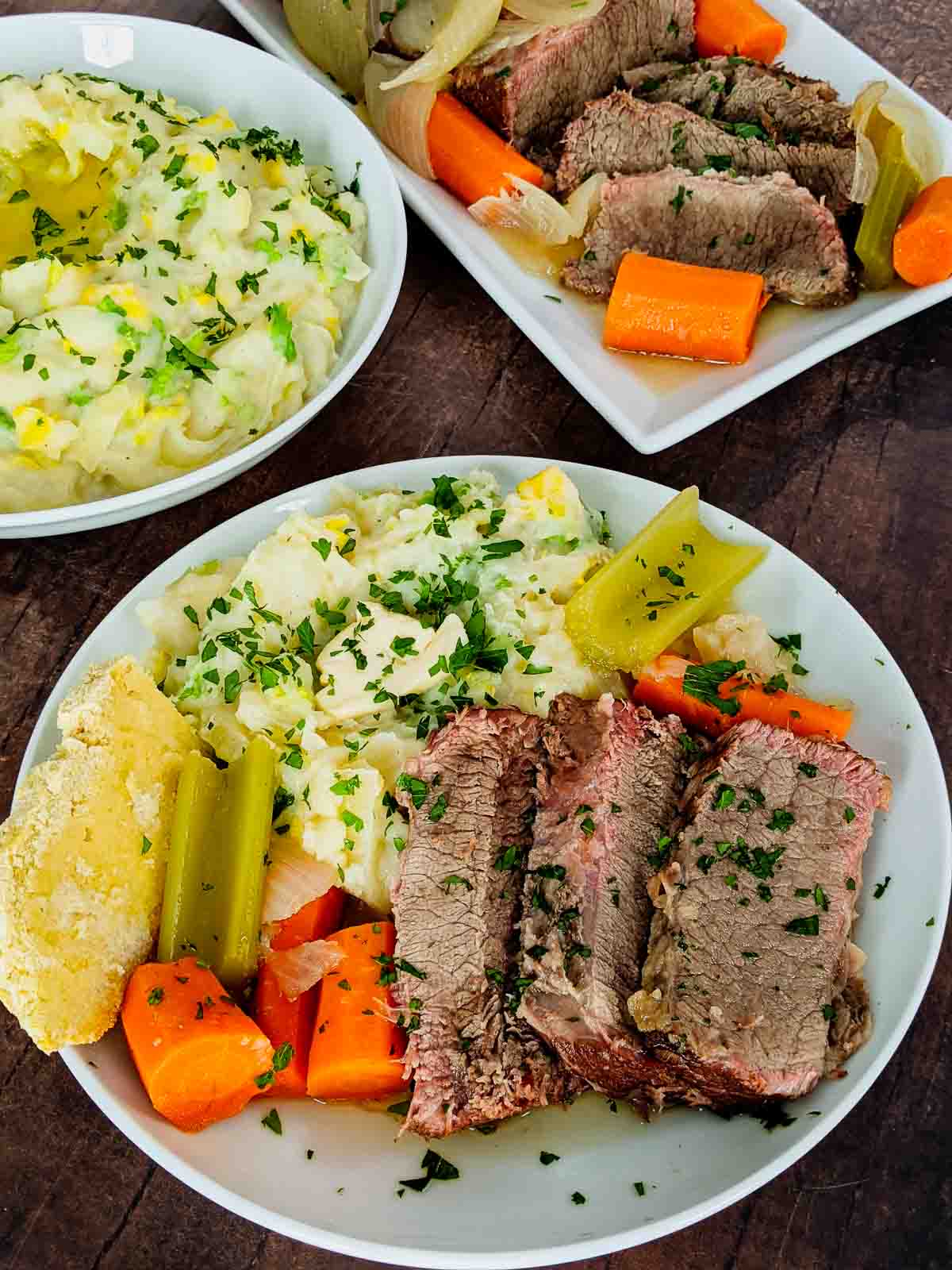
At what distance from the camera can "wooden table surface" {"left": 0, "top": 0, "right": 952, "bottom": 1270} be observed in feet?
9.28

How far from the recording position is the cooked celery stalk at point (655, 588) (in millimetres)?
3172

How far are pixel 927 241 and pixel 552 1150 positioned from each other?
10.4 feet

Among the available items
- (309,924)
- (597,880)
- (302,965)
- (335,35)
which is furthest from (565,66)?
(302,965)

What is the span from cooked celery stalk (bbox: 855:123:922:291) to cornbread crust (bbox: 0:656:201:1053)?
115 inches

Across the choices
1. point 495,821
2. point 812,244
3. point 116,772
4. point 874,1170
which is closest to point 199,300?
point 116,772

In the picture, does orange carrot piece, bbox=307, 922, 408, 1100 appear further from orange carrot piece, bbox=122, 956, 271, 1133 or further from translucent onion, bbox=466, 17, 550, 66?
translucent onion, bbox=466, 17, 550, 66

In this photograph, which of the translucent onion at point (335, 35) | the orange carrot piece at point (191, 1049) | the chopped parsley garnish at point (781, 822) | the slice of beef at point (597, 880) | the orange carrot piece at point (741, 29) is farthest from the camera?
the orange carrot piece at point (741, 29)

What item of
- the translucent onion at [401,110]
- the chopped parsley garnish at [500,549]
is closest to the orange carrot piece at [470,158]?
the translucent onion at [401,110]

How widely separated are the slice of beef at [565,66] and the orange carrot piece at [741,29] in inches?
3.1

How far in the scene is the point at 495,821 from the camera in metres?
3.00

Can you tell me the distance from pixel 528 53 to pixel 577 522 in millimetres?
2301

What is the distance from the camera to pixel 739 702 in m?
3.13

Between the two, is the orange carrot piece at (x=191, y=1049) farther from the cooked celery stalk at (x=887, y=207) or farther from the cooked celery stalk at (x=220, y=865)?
the cooked celery stalk at (x=887, y=207)

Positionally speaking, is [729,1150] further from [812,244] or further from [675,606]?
[812,244]
